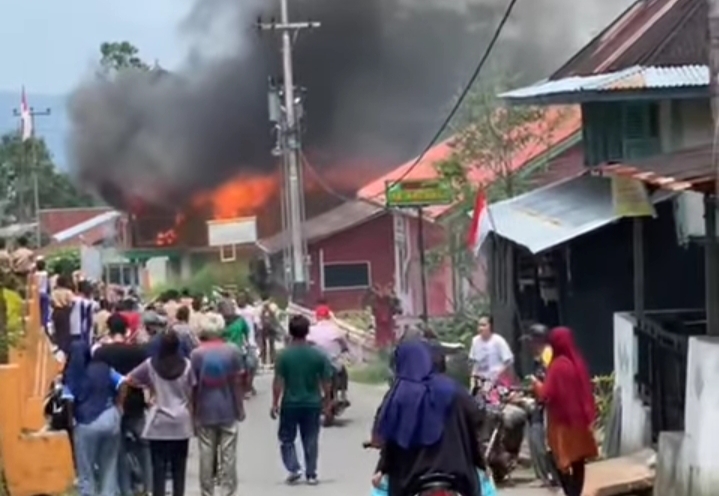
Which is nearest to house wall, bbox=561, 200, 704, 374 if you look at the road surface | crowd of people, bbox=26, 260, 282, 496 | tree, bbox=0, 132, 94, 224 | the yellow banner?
the road surface

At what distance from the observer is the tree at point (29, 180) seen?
236 feet

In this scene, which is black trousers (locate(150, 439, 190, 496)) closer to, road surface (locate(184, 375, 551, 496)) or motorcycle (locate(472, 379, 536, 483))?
road surface (locate(184, 375, 551, 496))

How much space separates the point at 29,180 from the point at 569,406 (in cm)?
6957

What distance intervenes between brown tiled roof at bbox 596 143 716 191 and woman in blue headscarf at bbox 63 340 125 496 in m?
4.24

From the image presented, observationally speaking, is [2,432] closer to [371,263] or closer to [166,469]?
[166,469]

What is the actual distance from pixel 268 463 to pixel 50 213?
220ft

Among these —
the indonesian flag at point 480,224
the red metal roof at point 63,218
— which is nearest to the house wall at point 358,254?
the red metal roof at point 63,218

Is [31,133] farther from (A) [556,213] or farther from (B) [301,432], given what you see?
(B) [301,432]

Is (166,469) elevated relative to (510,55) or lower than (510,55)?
lower

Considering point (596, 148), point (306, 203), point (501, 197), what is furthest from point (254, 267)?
point (596, 148)

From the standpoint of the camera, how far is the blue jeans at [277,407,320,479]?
684 inches

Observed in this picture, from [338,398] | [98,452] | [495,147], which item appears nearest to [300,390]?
[98,452]

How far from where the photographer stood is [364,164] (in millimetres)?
57375

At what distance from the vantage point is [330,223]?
2216 inches
